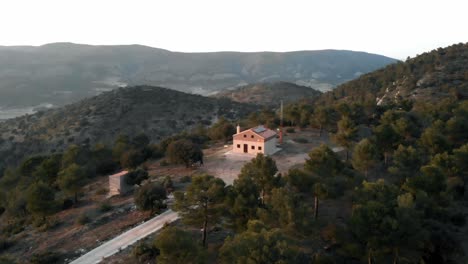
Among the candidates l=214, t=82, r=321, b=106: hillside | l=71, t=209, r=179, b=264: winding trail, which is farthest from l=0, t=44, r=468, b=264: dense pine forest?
l=214, t=82, r=321, b=106: hillside

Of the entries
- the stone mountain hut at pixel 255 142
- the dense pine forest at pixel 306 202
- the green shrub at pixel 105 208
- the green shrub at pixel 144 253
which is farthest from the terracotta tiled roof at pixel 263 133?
the green shrub at pixel 144 253

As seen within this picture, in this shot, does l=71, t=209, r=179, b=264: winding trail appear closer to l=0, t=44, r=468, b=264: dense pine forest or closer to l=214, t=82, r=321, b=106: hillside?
l=0, t=44, r=468, b=264: dense pine forest

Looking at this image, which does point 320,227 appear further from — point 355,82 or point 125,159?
point 355,82

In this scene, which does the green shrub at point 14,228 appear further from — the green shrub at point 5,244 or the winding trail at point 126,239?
the winding trail at point 126,239

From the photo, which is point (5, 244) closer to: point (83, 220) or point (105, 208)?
point (83, 220)

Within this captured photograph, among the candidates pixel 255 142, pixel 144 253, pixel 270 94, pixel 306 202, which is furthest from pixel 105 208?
pixel 270 94
